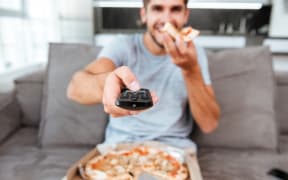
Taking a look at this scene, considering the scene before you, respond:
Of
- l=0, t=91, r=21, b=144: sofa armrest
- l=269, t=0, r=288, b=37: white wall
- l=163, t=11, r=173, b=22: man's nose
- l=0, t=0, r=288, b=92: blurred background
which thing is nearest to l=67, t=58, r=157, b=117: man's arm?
l=163, t=11, r=173, b=22: man's nose

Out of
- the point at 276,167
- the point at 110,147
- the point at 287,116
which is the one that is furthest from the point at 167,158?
the point at 287,116

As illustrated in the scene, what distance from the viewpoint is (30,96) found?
1227 millimetres

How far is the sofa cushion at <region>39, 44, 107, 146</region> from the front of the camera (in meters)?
1.09

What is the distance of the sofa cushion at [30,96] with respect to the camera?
1.22 m

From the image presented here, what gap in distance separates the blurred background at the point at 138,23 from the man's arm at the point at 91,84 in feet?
3.78

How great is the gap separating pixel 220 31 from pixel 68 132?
6.36ft

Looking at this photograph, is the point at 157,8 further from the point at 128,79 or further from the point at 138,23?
the point at 138,23

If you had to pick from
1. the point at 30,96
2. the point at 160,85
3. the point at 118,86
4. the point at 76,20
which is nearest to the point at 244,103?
the point at 160,85

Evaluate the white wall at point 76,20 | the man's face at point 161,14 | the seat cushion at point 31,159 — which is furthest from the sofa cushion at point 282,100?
the white wall at point 76,20

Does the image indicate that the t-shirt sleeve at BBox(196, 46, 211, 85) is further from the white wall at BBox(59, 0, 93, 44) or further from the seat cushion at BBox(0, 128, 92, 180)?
the white wall at BBox(59, 0, 93, 44)

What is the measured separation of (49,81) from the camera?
45.0 inches

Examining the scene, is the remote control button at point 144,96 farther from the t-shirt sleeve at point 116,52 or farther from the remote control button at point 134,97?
the t-shirt sleeve at point 116,52

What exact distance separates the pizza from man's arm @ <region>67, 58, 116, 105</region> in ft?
0.61

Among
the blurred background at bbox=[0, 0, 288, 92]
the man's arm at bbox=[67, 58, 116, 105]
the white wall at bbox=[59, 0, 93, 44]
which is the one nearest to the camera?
the man's arm at bbox=[67, 58, 116, 105]
